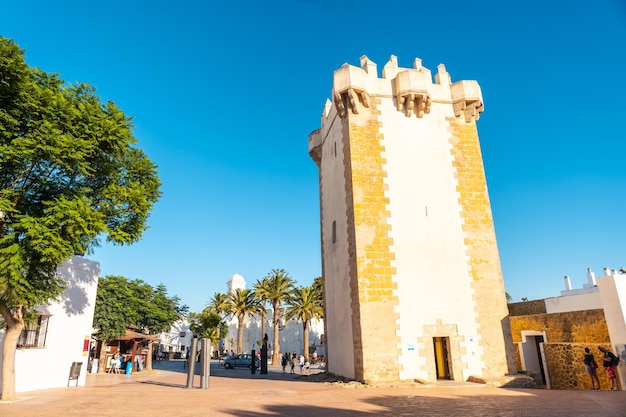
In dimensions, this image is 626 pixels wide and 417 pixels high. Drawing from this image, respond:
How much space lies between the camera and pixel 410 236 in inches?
728

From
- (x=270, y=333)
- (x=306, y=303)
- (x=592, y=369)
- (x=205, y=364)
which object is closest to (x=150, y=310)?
(x=306, y=303)

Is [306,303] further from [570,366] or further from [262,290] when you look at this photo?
[570,366]

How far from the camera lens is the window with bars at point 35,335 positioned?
17.0 meters

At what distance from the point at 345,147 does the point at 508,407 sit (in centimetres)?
1282

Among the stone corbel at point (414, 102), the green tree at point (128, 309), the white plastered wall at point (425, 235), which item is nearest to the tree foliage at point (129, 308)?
the green tree at point (128, 309)

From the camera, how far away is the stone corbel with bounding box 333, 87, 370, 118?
64.6ft

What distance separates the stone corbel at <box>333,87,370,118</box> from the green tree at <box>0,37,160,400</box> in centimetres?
971

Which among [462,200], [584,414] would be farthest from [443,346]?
[584,414]

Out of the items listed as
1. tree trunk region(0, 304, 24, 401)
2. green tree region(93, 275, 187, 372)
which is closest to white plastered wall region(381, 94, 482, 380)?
tree trunk region(0, 304, 24, 401)

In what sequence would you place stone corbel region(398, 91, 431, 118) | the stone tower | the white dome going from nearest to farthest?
the stone tower, stone corbel region(398, 91, 431, 118), the white dome

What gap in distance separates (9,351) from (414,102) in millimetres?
19262

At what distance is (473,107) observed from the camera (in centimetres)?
2097

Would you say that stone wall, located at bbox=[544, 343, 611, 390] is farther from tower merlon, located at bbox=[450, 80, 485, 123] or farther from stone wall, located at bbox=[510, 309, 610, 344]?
tower merlon, located at bbox=[450, 80, 485, 123]

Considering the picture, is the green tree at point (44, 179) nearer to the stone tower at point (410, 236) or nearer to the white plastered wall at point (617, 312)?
the stone tower at point (410, 236)
